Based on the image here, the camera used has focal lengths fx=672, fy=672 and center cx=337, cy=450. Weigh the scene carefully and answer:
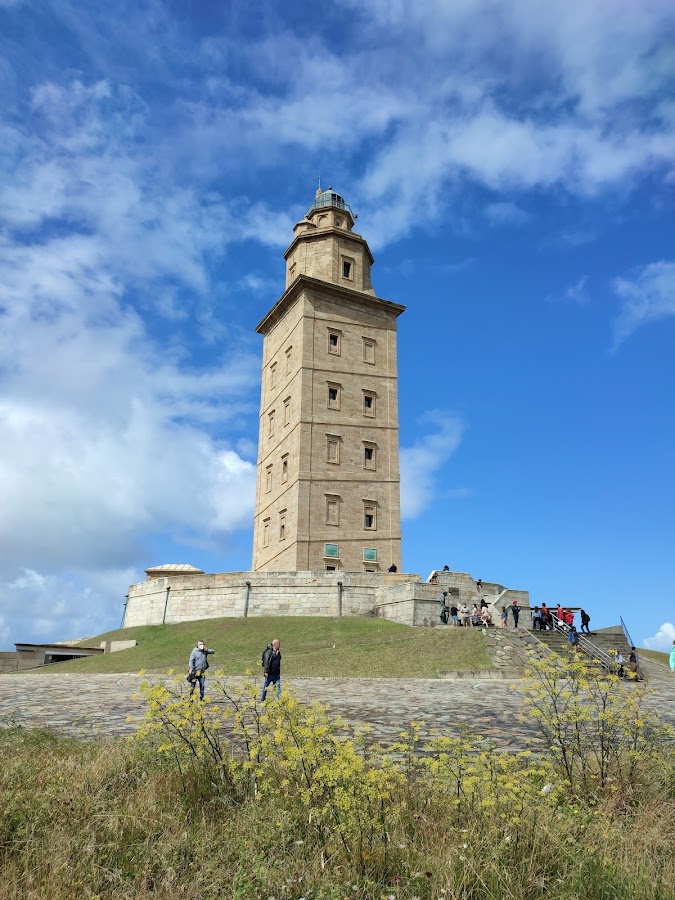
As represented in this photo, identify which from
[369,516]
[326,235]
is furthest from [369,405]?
[326,235]

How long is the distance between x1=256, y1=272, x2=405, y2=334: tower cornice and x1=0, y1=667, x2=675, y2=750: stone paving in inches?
1149

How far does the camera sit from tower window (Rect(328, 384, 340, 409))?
40.8 meters

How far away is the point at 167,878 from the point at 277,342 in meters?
43.2

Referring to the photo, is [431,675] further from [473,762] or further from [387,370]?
[387,370]

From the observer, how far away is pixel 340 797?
429 centimetres

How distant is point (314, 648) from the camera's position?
25.0 meters

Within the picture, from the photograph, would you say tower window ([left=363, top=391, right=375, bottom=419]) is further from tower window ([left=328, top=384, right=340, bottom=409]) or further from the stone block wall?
the stone block wall

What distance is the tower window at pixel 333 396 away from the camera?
40844mm

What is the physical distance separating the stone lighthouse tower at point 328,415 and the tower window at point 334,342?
70mm

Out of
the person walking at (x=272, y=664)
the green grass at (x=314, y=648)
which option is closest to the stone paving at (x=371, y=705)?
the person walking at (x=272, y=664)

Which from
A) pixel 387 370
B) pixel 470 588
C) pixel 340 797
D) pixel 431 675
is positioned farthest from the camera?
pixel 387 370

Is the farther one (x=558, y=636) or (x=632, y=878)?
(x=558, y=636)

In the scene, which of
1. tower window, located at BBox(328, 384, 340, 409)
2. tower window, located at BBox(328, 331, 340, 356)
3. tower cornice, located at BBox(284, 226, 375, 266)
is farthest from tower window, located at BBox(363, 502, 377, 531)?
tower cornice, located at BBox(284, 226, 375, 266)

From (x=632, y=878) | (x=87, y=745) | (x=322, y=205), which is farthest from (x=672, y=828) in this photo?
(x=322, y=205)
